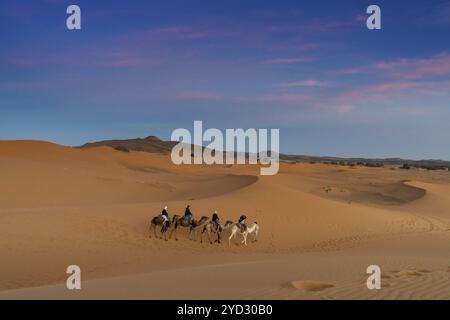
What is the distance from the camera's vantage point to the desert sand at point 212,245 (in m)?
9.95

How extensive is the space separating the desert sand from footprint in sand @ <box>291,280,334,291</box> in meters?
0.06

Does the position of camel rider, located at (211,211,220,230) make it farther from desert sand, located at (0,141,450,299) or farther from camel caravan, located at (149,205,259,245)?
desert sand, located at (0,141,450,299)

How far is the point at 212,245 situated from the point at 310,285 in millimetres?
10828

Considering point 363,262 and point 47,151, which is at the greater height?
point 47,151

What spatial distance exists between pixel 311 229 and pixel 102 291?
16.6m

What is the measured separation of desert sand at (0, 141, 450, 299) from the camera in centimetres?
995

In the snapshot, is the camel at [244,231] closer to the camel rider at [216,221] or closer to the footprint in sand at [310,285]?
the camel rider at [216,221]

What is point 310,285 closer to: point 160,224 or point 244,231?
point 244,231

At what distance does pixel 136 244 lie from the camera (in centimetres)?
1948

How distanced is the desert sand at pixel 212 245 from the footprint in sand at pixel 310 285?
6cm

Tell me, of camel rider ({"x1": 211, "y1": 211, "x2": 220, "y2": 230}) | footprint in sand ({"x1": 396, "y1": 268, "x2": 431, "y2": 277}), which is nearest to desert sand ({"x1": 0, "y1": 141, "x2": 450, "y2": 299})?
footprint in sand ({"x1": 396, "y1": 268, "x2": 431, "y2": 277})
